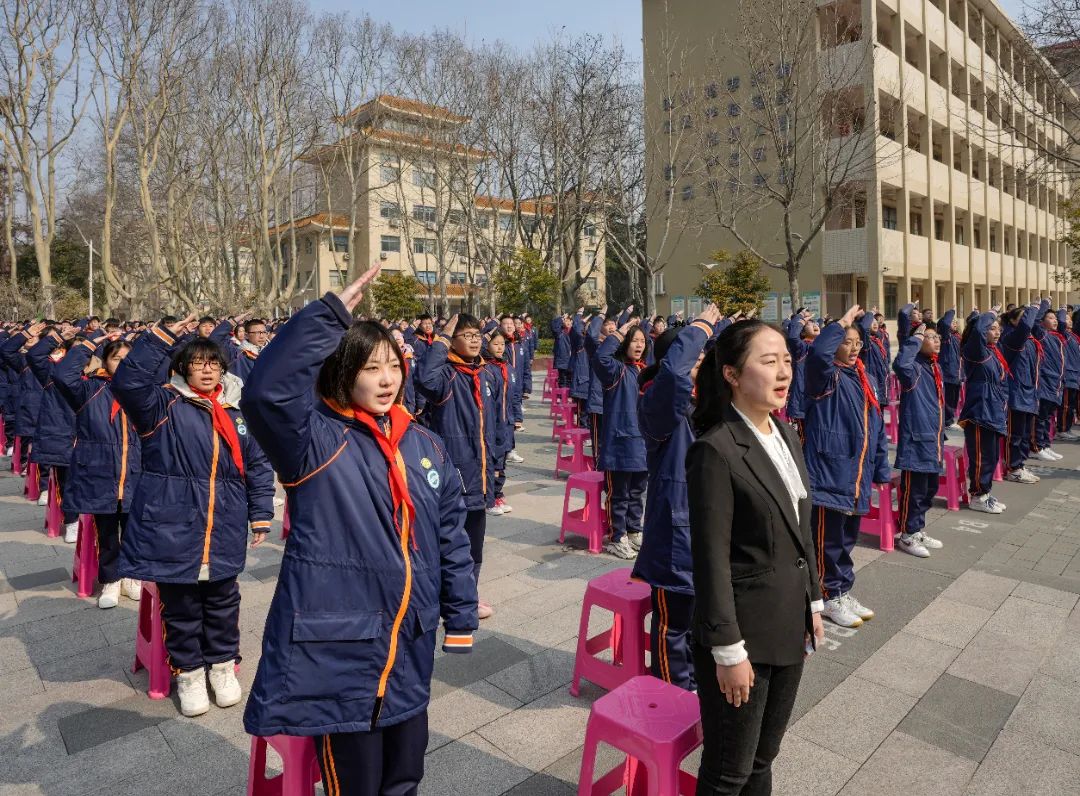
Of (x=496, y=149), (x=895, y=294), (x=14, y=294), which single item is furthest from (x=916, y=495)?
(x=14, y=294)

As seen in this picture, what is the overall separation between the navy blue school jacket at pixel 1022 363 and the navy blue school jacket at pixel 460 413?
265 inches

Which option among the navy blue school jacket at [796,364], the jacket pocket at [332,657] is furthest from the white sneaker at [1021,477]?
the jacket pocket at [332,657]

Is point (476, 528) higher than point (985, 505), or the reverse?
point (476, 528)

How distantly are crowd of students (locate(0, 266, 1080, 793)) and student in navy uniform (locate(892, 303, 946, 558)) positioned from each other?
0.02 m

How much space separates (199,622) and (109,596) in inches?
74.3

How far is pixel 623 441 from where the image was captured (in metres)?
5.95

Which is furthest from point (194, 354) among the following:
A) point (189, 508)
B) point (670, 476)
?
point (670, 476)

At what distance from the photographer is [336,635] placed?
196cm

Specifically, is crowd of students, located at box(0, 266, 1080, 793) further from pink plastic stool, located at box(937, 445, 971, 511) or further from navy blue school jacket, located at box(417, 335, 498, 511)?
pink plastic stool, located at box(937, 445, 971, 511)

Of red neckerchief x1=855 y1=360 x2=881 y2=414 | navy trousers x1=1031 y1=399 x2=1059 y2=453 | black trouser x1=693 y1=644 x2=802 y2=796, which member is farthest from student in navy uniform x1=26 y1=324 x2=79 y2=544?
navy trousers x1=1031 y1=399 x2=1059 y2=453

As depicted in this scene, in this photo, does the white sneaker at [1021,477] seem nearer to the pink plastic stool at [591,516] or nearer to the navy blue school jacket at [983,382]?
the navy blue school jacket at [983,382]

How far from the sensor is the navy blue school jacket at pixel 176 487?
3428 mm

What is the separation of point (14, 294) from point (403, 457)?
89.5 ft

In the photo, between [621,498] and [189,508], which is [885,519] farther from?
[189,508]
